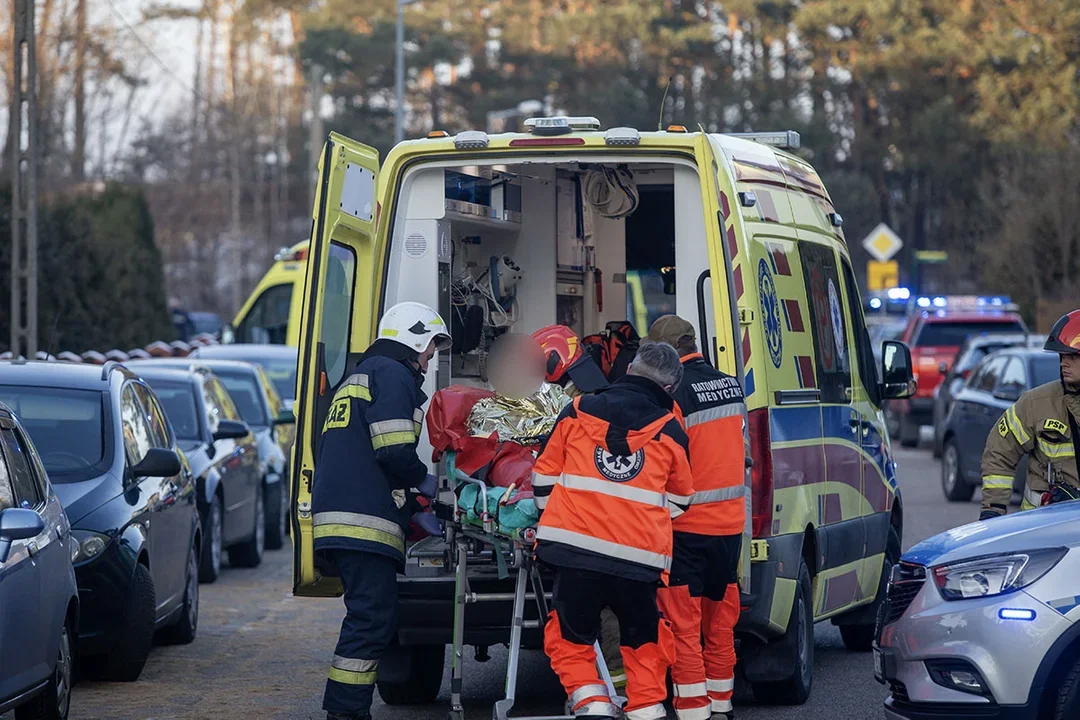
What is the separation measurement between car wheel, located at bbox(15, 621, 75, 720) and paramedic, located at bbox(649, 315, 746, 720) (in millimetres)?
2554

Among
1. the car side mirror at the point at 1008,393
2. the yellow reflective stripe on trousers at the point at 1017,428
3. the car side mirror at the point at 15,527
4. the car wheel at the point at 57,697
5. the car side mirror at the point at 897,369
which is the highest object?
the car side mirror at the point at 897,369

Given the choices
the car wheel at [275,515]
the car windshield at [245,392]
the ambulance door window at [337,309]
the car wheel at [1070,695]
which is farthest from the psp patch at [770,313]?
the car windshield at [245,392]

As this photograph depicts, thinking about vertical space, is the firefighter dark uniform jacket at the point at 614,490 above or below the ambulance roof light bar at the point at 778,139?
below

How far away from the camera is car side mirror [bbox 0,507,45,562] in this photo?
21.5 ft

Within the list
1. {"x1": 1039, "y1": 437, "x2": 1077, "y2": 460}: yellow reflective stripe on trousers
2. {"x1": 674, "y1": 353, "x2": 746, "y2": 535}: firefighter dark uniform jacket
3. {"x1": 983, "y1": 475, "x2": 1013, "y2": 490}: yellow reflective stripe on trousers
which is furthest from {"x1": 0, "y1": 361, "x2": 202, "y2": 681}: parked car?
{"x1": 1039, "y1": 437, "x2": 1077, "y2": 460}: yellow reflective stripe on trousers

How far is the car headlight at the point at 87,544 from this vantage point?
28.1ft

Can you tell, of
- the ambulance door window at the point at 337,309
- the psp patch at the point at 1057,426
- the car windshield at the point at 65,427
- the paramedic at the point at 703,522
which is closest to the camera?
the paramedic at the point at 703,522

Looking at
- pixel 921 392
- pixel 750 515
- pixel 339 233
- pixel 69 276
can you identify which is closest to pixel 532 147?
pixel 339 233

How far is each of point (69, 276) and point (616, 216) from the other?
1982 cm

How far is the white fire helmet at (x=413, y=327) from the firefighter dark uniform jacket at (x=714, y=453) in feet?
3.40

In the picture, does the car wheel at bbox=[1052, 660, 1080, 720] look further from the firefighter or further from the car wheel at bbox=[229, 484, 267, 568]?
the car wheel at bbox=[229, 484, 267, 568]

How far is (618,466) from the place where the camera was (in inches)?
255

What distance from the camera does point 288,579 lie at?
13.9 meters

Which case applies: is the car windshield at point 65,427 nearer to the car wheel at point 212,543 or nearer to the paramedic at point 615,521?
the car wheel at point 212,543
